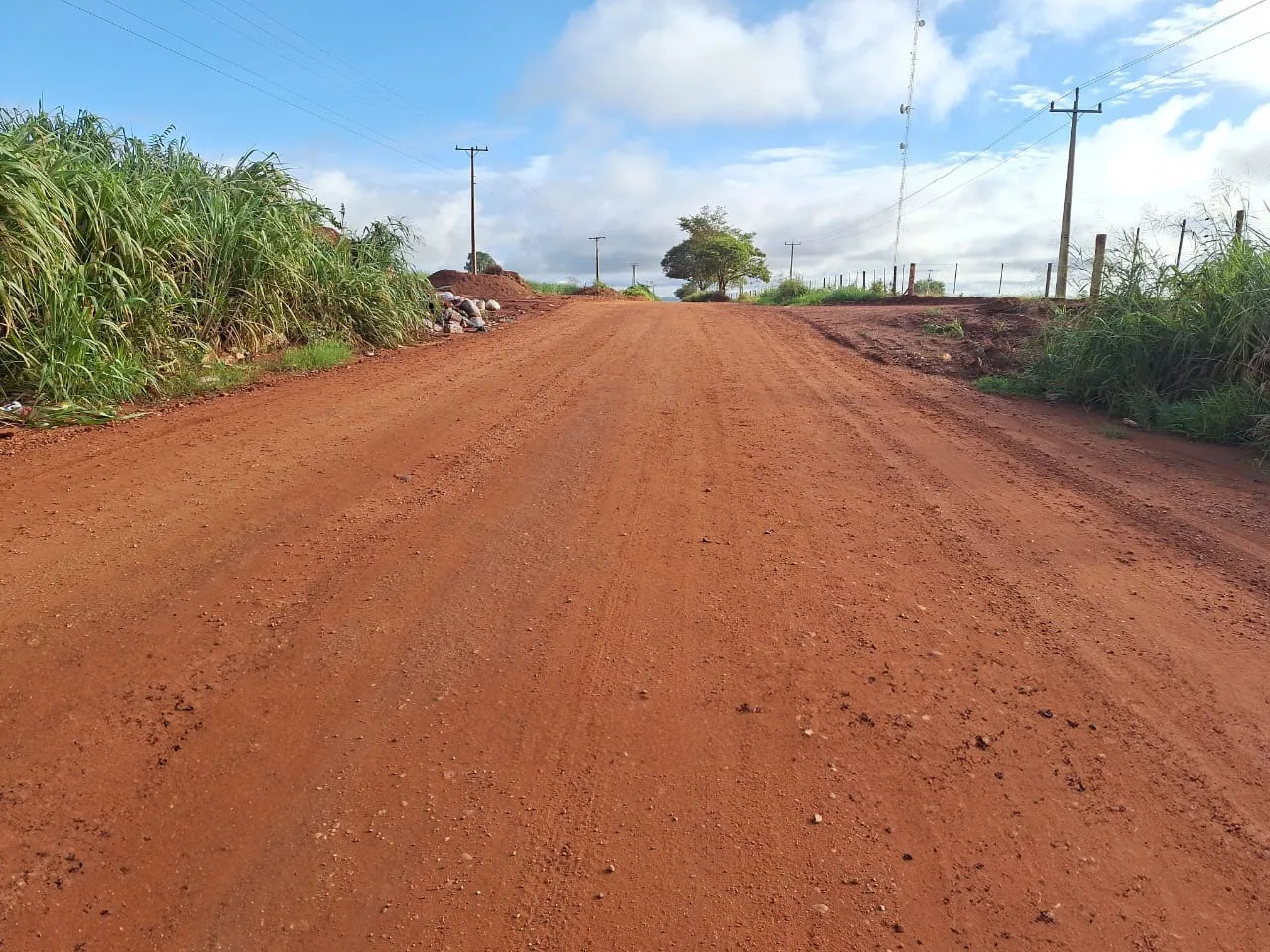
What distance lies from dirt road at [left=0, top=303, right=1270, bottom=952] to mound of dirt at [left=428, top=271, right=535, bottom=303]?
17.9 m

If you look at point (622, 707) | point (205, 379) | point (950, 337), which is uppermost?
point (950, 337)

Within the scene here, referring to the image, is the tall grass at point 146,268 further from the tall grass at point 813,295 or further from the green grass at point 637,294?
the green grass at point 637,294

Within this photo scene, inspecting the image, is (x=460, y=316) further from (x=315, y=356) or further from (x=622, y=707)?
(x=622, y=707)

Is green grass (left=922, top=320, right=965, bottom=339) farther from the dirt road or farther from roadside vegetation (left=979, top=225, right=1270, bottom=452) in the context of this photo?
the dirt road

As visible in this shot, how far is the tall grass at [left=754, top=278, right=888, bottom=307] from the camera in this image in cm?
2991

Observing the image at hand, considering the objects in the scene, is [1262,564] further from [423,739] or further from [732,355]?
[732,355]

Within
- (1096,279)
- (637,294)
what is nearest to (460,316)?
(1096,279)

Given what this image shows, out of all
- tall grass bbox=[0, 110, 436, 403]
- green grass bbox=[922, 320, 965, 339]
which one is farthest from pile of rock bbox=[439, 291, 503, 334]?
green grass bbox=[922, 320, 965, 339]

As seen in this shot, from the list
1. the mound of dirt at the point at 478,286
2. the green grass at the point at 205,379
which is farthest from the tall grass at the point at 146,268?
the mound of dirt at the point at 478,286

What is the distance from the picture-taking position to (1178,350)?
306 inches

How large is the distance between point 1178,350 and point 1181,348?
0.03m

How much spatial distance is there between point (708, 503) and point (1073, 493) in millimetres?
2414

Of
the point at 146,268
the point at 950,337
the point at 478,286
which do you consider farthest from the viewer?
the point at 478,286

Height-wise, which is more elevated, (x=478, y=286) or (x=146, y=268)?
(x=478, y=286)
